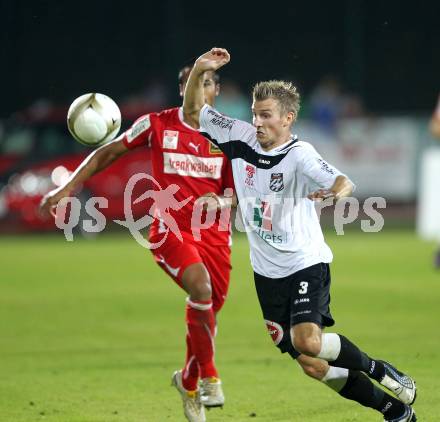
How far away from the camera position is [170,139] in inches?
280

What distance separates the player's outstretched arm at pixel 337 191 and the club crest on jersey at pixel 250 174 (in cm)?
61

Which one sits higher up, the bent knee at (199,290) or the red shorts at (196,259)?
the red shorts at (196,259)

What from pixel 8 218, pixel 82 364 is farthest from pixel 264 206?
pixel 8 218

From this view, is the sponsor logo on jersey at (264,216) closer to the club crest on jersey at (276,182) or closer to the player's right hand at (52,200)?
the club crest on jersey at (276,182)

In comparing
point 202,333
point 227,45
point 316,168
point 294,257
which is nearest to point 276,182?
point 316,168

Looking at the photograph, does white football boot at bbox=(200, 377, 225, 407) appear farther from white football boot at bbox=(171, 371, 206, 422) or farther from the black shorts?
the black shorts

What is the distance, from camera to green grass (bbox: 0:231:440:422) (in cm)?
706

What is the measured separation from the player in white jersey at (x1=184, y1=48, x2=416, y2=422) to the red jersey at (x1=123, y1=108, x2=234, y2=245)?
733 millimetres

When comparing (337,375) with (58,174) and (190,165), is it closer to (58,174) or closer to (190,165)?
(190,165)

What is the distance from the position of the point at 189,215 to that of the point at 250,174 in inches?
30.8

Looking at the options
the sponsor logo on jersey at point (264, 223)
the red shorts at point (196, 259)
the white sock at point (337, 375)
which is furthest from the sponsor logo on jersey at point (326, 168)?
the red shorts at point (196, 259)

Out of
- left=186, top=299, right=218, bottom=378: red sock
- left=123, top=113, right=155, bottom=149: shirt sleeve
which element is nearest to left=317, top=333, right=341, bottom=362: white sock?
left=186, top=299, right=218, bottom=378: red sock

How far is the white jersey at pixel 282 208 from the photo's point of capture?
6086 millimetres

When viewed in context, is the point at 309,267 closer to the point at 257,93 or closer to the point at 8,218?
the point at 257,93
